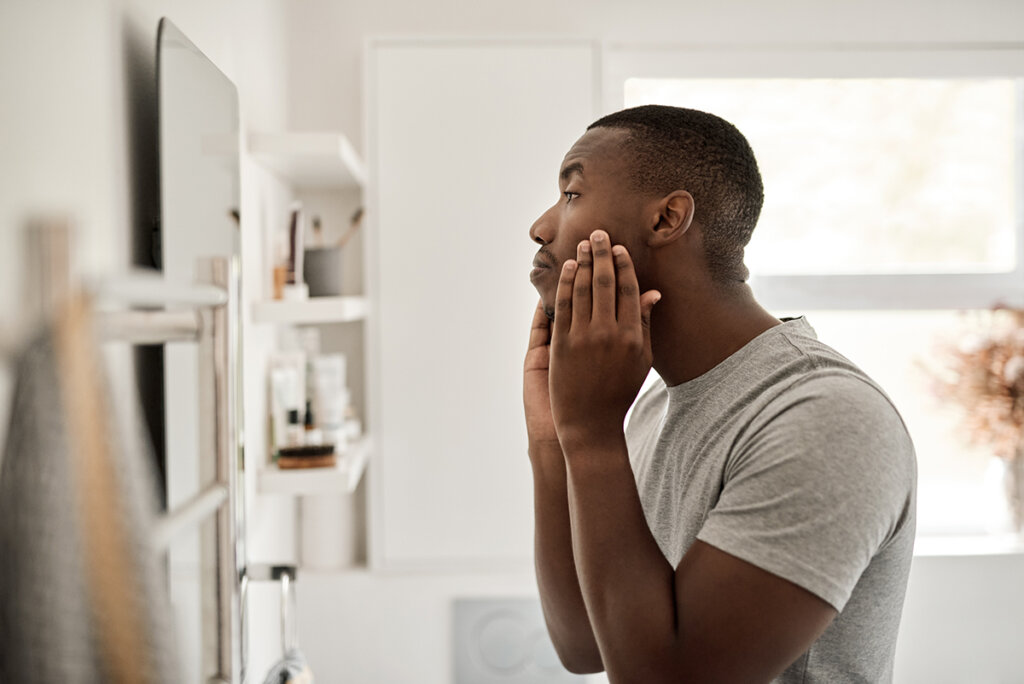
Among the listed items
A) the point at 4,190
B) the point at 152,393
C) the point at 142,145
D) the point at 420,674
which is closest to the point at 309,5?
the point at 142,145

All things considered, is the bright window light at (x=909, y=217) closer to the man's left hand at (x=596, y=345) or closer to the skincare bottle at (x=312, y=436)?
the skincare bottle at (x=312, y=436)

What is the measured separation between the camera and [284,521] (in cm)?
165

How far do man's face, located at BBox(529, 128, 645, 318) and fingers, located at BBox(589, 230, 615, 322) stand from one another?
0.05 m

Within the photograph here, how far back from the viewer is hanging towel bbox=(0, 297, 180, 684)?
394mm

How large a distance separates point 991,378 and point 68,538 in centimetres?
200

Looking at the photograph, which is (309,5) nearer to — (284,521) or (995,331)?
(284,521)

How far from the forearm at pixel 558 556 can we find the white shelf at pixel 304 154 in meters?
0.71

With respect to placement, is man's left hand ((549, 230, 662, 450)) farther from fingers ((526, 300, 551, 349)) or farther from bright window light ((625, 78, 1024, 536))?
bright window light ((625, 78, 1024, 536))

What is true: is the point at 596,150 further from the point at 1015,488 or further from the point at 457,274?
the point at 1015,488

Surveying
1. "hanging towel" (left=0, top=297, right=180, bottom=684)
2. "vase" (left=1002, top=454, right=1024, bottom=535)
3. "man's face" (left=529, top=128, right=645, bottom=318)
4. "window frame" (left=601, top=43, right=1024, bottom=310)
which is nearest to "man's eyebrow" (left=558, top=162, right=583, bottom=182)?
"man's face" (left=529, top=128, right=645, bottom=318)

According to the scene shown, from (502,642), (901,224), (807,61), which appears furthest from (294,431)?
(901,224)

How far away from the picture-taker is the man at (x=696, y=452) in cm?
62

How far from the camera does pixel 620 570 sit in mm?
657

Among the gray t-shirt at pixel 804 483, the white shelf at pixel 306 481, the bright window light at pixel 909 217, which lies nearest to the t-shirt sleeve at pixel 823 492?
the gray t-shirt at pixel 804 483
